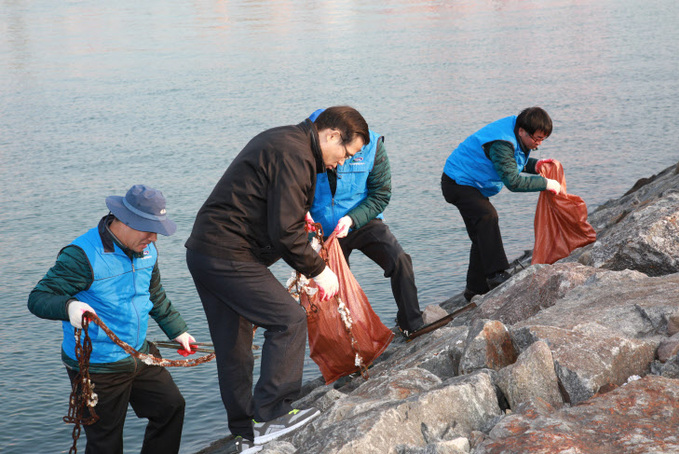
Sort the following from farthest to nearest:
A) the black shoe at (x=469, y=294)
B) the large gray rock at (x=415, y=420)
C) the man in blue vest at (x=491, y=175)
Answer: the black shoe at (x=469, y=294) → the man in blue vest at (x=491, y=175) → the large gray rock at (x=415, y=420)

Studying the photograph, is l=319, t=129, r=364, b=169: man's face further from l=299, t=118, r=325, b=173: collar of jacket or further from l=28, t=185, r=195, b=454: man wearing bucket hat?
l=28, t=185, r=195, b=454: man wearing bucket hat

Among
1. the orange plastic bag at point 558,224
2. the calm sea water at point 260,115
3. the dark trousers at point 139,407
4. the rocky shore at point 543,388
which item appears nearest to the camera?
the rocky shore at point 543,388

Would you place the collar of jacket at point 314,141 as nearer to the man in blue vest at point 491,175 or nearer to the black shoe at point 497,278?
the man in blue vest at point 491,175

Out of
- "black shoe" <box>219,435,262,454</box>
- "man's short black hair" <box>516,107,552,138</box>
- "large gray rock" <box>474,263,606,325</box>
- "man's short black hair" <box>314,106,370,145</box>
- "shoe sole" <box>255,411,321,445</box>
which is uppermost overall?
"man's short black hair" <box>314,106,370,145</box>

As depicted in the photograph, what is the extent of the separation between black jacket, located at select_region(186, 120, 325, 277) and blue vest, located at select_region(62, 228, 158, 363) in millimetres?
399

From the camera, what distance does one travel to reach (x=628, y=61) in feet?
77.7

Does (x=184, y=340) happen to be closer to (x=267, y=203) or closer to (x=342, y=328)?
(x=342, y=328)

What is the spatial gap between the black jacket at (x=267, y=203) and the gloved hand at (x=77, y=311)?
59 centimetres

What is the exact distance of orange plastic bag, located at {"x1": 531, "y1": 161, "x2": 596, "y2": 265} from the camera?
684 centimetres

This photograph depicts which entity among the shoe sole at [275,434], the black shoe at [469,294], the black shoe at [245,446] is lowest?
the black shoe at [469,294]

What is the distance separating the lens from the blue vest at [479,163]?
21.0 ft

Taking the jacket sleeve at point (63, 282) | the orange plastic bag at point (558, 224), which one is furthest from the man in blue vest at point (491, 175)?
the jacket sleeve at point (63, 282)

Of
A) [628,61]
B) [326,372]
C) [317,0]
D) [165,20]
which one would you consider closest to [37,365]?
[326,372]

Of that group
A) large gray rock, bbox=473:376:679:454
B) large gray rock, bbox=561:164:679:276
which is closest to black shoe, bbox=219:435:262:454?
large gray rock, bbox=473:376:679:454
